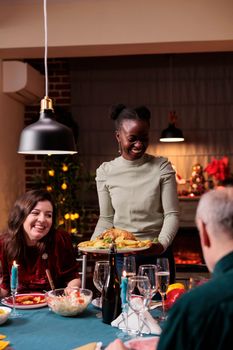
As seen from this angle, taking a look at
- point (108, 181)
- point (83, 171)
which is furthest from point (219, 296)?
point (83, 171)

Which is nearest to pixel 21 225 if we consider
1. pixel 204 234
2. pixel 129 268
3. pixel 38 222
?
pixel 38 222

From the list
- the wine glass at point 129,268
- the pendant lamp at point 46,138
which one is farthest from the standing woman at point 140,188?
A: the wine glass at point 129,268

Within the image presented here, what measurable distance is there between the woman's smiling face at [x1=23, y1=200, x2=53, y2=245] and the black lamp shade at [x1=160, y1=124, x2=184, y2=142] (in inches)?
116

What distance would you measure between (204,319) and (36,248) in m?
1.61

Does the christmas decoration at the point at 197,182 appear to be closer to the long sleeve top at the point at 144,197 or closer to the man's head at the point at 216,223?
the long sleeve top at the point at 144,197

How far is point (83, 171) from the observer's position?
18.6ft

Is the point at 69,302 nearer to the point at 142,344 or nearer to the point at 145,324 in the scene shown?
the point at 145,324

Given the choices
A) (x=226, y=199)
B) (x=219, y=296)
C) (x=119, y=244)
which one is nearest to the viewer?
(x=219, y=296)

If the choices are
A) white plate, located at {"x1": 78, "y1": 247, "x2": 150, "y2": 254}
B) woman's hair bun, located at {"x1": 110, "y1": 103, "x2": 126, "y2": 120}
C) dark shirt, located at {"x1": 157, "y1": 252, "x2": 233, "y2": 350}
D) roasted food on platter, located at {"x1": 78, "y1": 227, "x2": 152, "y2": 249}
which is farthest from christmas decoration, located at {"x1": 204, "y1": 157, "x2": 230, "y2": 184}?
dark shirt, located at {"x1": 157, "y1": 252, "x2": 233, "y2": 350}

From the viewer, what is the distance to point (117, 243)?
234 centimetres

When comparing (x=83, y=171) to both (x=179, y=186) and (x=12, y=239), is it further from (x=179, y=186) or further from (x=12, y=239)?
(x=12, y=239)

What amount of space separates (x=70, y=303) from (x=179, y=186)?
3.98 meters

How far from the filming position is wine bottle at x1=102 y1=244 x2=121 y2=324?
1.79 m

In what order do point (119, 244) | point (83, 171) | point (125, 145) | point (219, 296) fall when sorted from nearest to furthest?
point (219, 296), point (119, 244), point (125, 145), point (83, 171)
